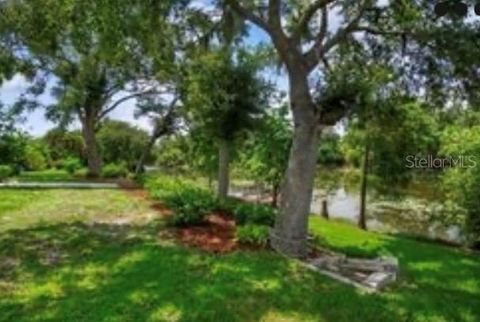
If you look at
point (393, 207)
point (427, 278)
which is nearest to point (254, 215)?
point (427, 278)

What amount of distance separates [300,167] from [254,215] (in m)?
3.03

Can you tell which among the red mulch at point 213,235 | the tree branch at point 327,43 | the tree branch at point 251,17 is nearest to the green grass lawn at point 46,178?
the red mulch at point 213,235

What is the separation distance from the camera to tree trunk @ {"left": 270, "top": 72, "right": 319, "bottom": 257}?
12008mm

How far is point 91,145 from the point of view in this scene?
3462cm

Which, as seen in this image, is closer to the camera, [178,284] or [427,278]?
[178,284]

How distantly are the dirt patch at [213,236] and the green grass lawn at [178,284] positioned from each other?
42cm

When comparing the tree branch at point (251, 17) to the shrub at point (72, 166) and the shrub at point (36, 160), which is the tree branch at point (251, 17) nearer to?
the shrub at point (72, 166)

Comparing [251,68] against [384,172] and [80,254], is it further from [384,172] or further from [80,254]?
[384,172]

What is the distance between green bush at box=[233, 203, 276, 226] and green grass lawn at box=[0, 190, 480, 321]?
1.80 metres

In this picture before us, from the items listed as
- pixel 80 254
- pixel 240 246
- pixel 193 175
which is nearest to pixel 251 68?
pixel 240 246

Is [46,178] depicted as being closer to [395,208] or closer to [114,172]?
[114,172]

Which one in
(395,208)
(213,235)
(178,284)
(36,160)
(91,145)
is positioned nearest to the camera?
(178,284)

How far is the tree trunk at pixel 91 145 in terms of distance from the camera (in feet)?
112

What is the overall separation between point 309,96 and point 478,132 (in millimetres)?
11512
